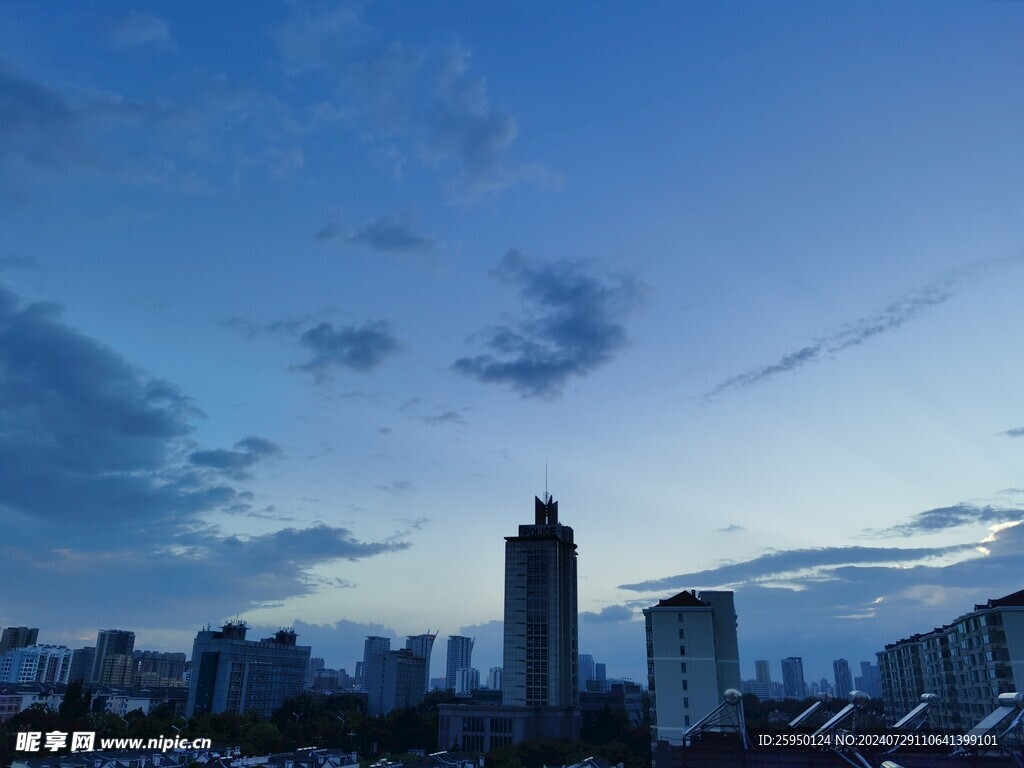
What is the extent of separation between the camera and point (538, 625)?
9781 cm

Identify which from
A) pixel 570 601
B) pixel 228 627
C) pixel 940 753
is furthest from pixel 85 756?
pixel 228 627

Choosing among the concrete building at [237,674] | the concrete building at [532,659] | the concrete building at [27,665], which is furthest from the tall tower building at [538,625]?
the concrete building at [27,665]

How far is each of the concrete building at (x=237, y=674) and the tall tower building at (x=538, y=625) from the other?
58.0 m

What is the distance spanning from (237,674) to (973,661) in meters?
120

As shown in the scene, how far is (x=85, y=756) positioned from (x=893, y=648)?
10009 centimetres

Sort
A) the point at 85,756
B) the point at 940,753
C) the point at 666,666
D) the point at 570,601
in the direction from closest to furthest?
the point at 940,753 → the point at 85,756 → the point at 666,666 → the point at 570,601

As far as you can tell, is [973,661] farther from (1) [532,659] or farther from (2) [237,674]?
(2) [237,674]

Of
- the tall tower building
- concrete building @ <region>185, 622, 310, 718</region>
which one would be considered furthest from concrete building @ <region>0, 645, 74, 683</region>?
the tall tower building

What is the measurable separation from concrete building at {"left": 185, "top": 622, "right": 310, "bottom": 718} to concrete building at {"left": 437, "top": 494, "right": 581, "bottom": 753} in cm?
5374

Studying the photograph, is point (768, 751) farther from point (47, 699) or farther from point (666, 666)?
point (47, 699)

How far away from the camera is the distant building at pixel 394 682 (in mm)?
167625

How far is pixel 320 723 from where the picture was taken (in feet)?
328

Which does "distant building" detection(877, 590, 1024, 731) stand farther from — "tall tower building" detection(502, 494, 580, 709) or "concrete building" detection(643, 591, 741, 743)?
"tall tower building" detection(502, 494, 580, 709)

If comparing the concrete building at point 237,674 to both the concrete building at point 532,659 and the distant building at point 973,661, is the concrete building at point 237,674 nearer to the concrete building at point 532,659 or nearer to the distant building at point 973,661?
the concrete building at point 532,659
